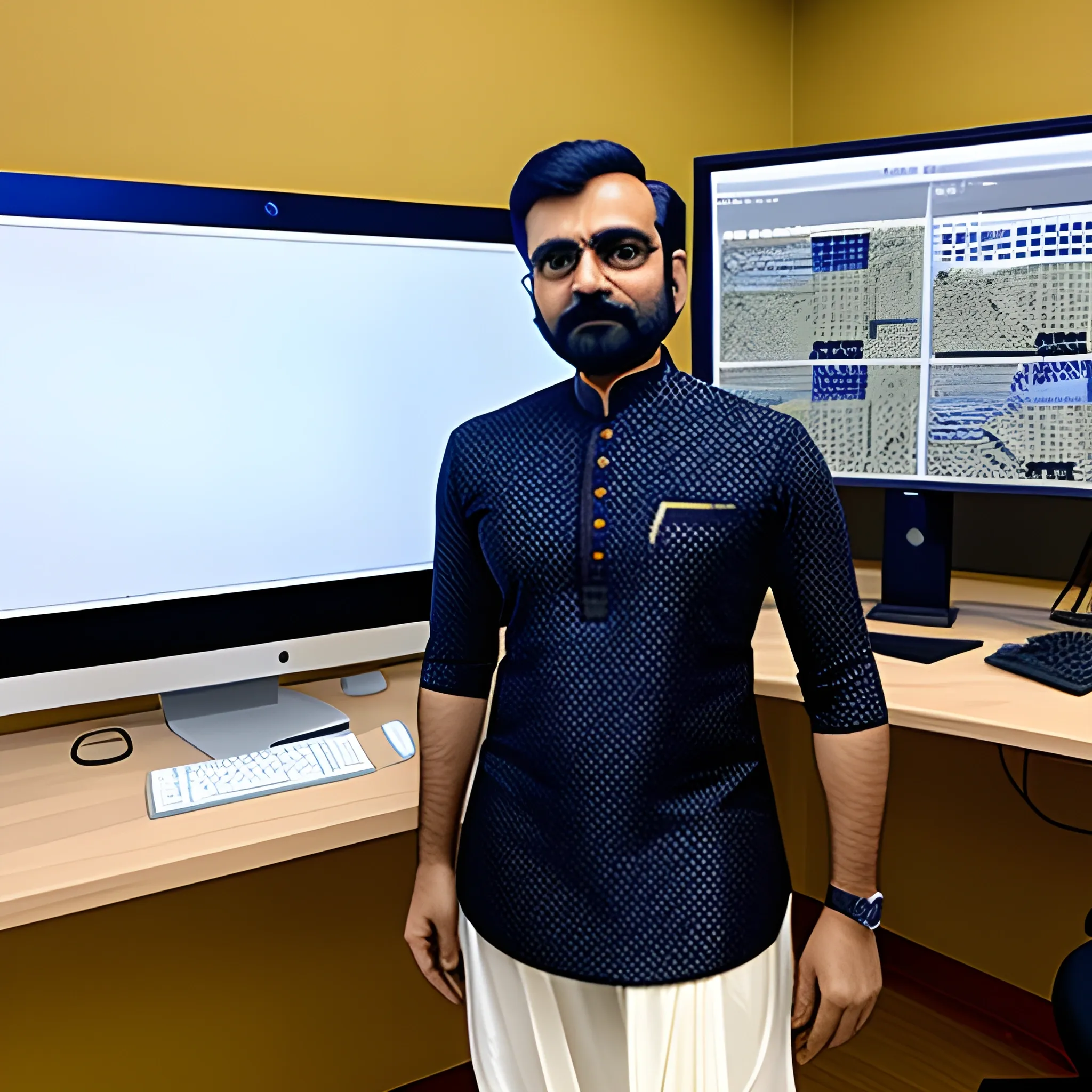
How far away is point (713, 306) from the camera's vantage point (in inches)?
62.0

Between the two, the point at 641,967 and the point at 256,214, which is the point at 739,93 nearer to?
the point at 256,214

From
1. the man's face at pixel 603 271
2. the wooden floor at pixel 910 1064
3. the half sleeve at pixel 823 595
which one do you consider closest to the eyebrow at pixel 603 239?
the man's face at pixel 603 271

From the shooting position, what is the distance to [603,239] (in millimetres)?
811

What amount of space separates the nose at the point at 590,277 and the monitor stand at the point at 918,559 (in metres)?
A: 0.87

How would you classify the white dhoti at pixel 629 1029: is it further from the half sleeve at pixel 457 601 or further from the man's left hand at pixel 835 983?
the half sleeve at pixel 457 601

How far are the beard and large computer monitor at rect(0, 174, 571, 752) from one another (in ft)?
1.75

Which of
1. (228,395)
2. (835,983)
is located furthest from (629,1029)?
(228,395)

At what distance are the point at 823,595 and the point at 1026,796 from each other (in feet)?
3.90

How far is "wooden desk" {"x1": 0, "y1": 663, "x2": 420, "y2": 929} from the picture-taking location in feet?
3.02

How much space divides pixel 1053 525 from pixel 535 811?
1266 mm

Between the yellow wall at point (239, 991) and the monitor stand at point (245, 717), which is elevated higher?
the monitor stand at point (245, 717)

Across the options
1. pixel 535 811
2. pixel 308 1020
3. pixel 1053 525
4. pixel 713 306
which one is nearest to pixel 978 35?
pixel 713 306

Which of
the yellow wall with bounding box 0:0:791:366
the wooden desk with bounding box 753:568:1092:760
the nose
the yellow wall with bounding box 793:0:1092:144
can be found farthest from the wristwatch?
the yellow wall with bounding box 793:0:1092:144

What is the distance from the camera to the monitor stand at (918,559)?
1.51 metres
